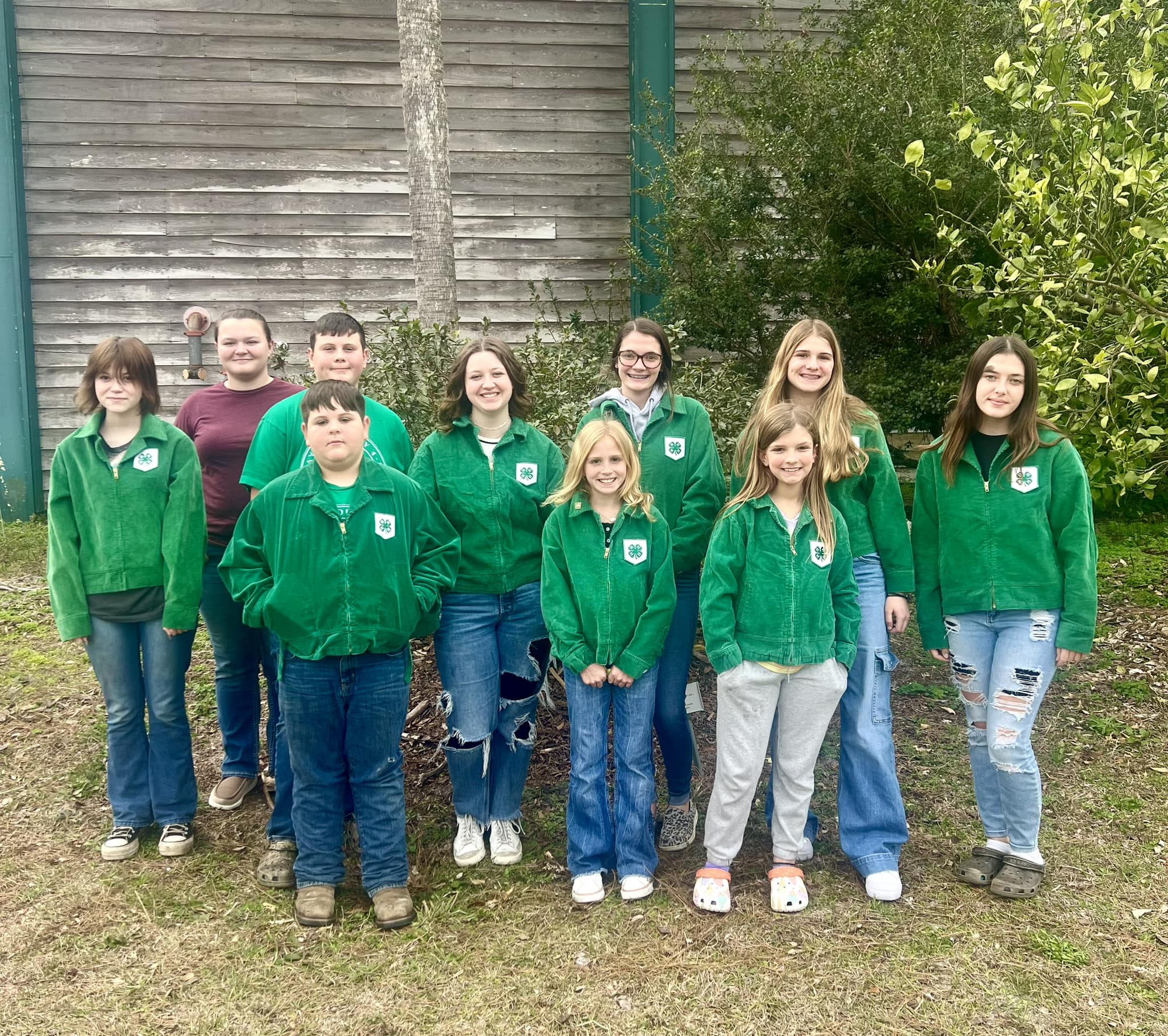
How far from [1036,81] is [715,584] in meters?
3.20

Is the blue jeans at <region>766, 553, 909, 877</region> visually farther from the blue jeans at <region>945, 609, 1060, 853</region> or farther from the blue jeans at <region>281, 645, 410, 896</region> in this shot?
the blue jeans at <region>281, 645, 410, 896</region>

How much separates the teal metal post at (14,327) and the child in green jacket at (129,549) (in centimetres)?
553

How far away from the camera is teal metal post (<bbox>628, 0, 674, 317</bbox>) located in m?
8.61

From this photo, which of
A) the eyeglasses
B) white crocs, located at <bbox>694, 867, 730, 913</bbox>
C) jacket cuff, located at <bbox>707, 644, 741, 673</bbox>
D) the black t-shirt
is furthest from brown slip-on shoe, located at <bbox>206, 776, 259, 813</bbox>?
the black t-shirt

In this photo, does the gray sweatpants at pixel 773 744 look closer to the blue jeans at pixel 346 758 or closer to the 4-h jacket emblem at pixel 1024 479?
the 4-h jacket emblem at pixel 1024 479

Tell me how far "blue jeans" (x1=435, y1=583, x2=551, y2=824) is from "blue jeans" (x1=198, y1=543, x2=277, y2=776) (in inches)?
31.0

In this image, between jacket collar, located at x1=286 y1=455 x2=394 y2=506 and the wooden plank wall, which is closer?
jacket collar, located at x1=286 y1=455 x2=394 y2=506

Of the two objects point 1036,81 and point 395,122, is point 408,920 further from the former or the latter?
point 395,122

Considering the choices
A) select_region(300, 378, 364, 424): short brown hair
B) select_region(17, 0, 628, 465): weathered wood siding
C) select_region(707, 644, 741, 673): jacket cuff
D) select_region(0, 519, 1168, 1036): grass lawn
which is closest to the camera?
select_region(0, 519, 1168, 1036): grass lawn

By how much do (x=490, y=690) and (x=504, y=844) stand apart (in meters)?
0.62

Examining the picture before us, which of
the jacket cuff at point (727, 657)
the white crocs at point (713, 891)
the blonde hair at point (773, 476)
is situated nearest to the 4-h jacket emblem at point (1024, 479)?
the blonde hair at point (773, 476)

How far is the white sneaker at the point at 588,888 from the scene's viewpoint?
351 cm

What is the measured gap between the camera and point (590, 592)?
3.48 meters

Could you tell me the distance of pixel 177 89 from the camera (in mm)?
8391
